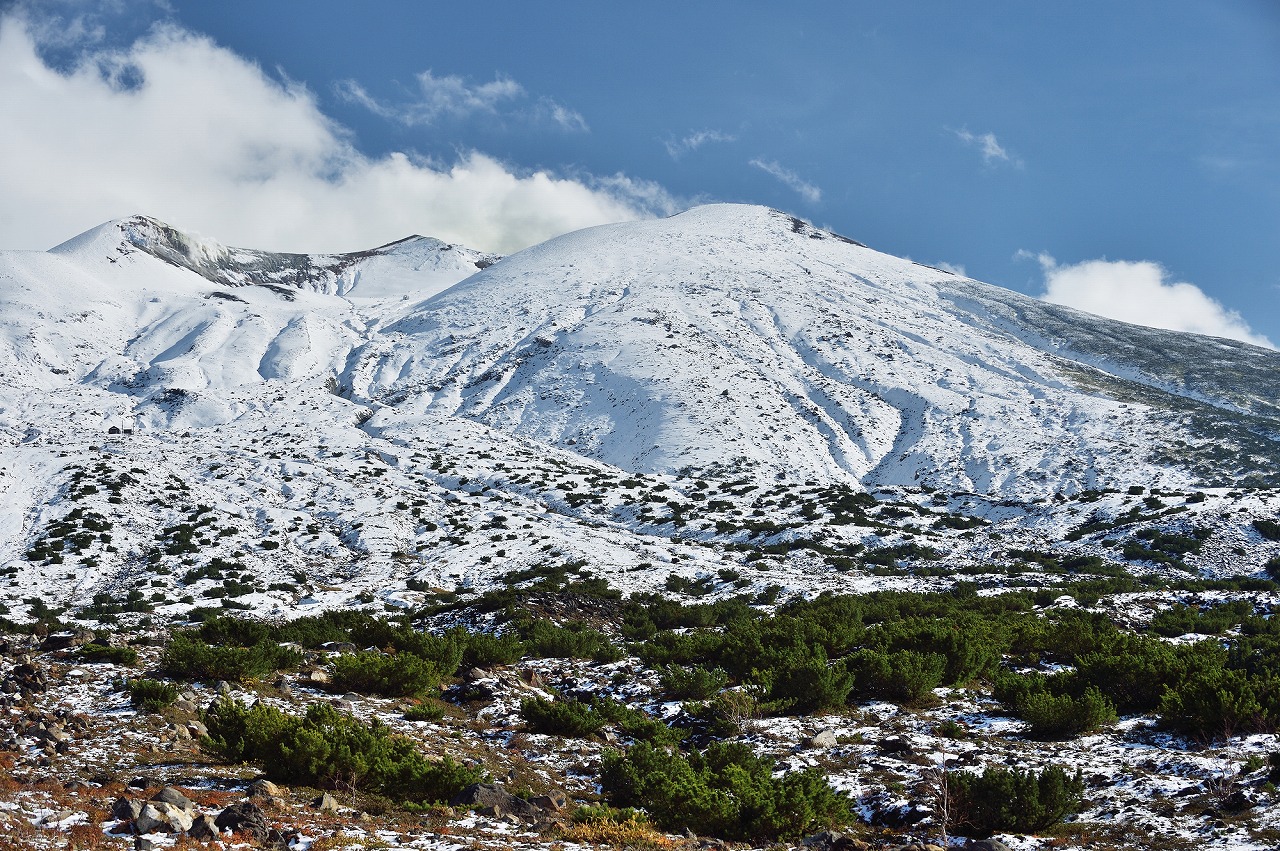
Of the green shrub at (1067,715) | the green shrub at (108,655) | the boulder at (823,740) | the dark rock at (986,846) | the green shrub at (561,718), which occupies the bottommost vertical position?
the green shrub at (108,655)

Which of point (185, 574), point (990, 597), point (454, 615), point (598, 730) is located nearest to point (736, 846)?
point (598, 730)

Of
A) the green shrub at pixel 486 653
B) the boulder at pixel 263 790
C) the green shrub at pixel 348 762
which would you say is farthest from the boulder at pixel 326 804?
the green shrub at pixel 486 653

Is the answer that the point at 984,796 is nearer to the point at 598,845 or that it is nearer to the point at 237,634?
the point at 598,845

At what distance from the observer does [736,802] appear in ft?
27.5

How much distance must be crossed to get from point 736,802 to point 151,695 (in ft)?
28.0

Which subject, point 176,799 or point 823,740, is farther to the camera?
point 823,740

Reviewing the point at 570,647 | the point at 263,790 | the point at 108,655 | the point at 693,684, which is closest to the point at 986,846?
the point at 263,790

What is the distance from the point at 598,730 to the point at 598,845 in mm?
4852

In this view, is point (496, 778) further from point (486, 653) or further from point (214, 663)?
point (486, 653)

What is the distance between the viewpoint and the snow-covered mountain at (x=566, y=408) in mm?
40875

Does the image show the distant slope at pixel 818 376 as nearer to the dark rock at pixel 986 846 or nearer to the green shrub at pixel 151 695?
the green shrub at pixel 151 695

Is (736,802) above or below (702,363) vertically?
below

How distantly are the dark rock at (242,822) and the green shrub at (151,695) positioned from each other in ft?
17.4

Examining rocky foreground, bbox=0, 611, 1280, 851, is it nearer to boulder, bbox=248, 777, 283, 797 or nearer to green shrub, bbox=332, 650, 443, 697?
boulder, bbox=248, 777, 283, 797
